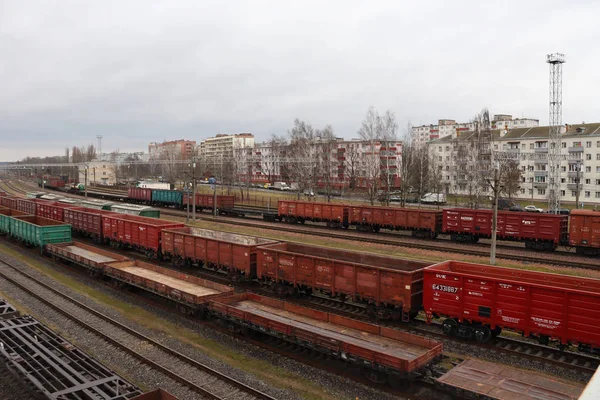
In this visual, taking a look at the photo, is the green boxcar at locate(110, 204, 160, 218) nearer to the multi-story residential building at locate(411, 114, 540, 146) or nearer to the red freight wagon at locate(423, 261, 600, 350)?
the red freight wagon at locate(423, 261, 600, 350)

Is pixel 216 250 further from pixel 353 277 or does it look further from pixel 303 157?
pixel 303 157

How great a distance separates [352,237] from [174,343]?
→ 21.9 m

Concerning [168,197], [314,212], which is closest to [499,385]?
[314,212]

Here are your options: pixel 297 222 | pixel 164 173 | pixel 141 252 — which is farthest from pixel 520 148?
pixel 164 173

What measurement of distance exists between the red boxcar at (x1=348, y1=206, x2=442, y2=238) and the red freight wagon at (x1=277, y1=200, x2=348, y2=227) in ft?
3.36

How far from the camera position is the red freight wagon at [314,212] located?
39.7 m

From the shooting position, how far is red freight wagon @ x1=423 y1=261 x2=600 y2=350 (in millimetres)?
11925

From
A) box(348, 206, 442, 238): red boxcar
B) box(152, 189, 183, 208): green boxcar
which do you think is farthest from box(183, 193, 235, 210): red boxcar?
box(348, 206, 442, 238): red boxcar

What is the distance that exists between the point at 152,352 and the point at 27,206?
36.1 m

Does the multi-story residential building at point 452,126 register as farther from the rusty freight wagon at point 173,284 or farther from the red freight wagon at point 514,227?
the rusty freight wagon at point 173,284

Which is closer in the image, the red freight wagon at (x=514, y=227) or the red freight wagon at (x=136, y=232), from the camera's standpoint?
the red freight wagon at (x=136, y=232)

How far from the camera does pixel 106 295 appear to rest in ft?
65.2

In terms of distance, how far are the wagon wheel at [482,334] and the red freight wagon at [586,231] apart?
726 inches

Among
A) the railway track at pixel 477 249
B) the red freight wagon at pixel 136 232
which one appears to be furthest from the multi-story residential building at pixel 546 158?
the red freight wagon at pixel 136 232
